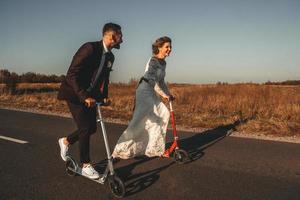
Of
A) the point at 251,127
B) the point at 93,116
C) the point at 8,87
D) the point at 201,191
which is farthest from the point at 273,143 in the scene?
the point at 8,87

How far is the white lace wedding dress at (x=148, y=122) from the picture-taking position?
6.18m

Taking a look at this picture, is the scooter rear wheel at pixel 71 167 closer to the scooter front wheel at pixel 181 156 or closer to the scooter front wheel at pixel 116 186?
the scooter front wheel at pixel 116 186

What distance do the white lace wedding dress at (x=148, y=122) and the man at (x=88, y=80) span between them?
4.22 feet

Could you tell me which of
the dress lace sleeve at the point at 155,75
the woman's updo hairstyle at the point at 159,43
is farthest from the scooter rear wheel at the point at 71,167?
the woman's updo hairstyle at the point at 159,43

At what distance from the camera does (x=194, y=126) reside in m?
10.6

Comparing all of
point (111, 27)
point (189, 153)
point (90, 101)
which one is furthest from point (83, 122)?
point (189, 153)

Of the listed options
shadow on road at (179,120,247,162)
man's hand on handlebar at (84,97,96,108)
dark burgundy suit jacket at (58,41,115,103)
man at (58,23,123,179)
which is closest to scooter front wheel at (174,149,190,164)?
shadow on road at (179,120,247,162)

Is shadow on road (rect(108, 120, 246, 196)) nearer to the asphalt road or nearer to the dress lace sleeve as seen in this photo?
the asphalt road

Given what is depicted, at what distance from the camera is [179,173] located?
5.49m

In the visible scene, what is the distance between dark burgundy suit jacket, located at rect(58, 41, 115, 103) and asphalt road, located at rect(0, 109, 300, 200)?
4.07 feet

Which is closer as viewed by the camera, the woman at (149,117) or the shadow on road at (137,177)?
the shadow on road at (137,177)

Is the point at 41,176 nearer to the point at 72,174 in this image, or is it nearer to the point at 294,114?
the point at 72,174

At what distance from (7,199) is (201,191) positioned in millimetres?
2414

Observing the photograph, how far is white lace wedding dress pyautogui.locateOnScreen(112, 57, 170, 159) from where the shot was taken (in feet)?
20.3
